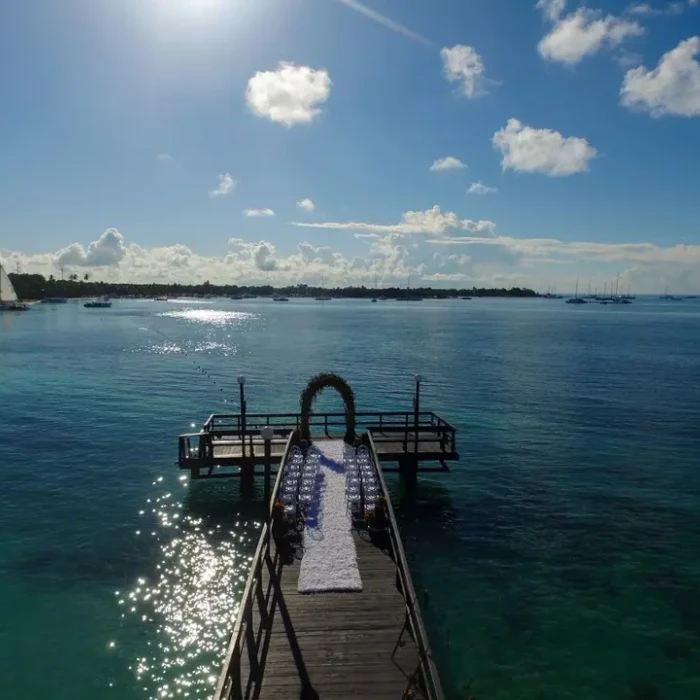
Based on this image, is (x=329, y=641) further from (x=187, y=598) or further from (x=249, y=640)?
(x=187, y=598)

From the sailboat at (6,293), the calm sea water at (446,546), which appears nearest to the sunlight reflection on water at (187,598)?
the calm sea water at (446,546)

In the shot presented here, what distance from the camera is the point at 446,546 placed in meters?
20.8

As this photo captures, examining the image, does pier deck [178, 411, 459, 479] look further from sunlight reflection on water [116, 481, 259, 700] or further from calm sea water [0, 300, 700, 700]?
sunlight reflection on water [116, 481, 259, 700]

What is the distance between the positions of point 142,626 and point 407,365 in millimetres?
55323

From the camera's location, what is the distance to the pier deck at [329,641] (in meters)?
9.98

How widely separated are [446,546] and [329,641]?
10.4 m

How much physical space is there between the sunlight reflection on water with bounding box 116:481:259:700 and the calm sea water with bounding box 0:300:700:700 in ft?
0.21

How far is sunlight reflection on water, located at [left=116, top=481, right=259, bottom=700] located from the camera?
14.1 m

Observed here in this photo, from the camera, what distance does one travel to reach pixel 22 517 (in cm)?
2295

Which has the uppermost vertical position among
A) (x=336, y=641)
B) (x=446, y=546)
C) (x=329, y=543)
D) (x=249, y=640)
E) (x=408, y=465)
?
(x=329, y=543)

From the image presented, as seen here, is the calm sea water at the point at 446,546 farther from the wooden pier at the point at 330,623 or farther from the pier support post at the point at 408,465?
the wooden pier at the point at 330,623

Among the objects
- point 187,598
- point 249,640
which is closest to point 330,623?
point 249,640

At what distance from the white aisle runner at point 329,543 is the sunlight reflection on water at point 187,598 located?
3.57 metres

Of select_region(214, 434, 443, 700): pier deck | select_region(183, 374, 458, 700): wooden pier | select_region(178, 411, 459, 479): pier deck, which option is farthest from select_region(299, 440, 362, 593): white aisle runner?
select_region(178, 411, 459, 479): pier deck
